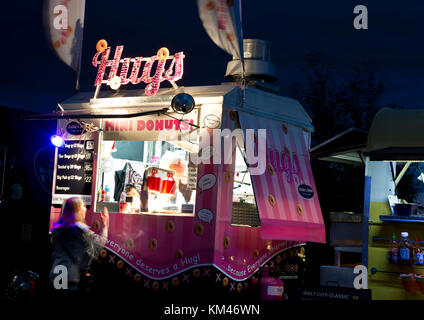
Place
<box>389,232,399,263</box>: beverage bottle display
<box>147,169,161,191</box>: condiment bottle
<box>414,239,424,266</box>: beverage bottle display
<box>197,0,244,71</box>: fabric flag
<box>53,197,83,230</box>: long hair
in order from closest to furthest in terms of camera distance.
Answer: <box>53,197,83,230</box>: long hair, <box>414,239,424,266</box>: beverage bottle display, <box>389,232,399,263</box>: beverage bottle display, <box>197,0,244,71</box>: fabric flag, <box>147,169,161,191</box>: condiment bottle

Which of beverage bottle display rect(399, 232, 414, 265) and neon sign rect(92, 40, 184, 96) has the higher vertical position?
neon sign rect(92, 40, 184, 96)

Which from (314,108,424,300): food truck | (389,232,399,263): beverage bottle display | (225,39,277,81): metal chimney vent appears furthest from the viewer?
(225,39,277,81): metal chimney vent

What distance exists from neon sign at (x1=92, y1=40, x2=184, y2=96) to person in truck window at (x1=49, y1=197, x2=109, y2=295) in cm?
350

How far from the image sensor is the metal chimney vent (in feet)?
39.0

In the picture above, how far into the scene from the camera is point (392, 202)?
1059 cm

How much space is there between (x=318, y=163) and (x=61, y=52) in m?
11.2

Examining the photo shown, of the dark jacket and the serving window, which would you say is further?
the serving window

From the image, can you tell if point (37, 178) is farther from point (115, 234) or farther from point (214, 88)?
point (214, 88)

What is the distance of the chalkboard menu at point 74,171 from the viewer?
11766 millimetres

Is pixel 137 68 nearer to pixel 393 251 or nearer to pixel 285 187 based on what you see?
pixel 285 187

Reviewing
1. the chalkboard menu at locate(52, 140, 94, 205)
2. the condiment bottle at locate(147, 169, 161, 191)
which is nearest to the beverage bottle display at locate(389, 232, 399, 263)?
the condiment bottle at locate(147, 169, 161, 191)

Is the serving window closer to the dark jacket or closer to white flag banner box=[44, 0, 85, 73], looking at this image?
white flag banner box=[44, 0, 85, 73]

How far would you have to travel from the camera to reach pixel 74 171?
11.9 m

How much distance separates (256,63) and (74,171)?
351 cm
